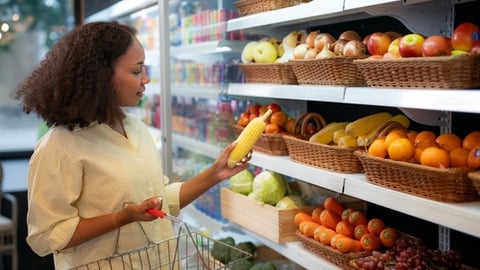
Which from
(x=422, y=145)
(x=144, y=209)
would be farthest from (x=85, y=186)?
(x=422, y=145)

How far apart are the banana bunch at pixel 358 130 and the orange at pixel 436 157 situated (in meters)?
→ 0.31

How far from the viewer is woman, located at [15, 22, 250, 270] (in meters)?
2.00

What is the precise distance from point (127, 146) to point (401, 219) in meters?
1.17

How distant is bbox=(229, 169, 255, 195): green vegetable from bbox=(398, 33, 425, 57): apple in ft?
4.48

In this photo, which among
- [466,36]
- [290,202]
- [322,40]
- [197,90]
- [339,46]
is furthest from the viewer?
[197,90]

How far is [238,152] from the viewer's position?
224 cm

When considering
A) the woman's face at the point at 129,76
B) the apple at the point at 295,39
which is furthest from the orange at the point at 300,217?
the woman's face at the point at 129,76

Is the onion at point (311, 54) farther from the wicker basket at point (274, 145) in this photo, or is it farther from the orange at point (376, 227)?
the orange at point (376, 227)

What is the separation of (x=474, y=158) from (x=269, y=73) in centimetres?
127

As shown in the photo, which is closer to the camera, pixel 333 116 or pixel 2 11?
pixel 333 116

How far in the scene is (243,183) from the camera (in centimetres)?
310

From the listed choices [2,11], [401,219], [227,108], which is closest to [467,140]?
[401,219]

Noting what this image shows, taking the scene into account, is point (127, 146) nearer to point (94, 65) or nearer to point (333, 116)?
point (94, 65)

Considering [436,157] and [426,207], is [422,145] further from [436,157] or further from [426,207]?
[426,207]
